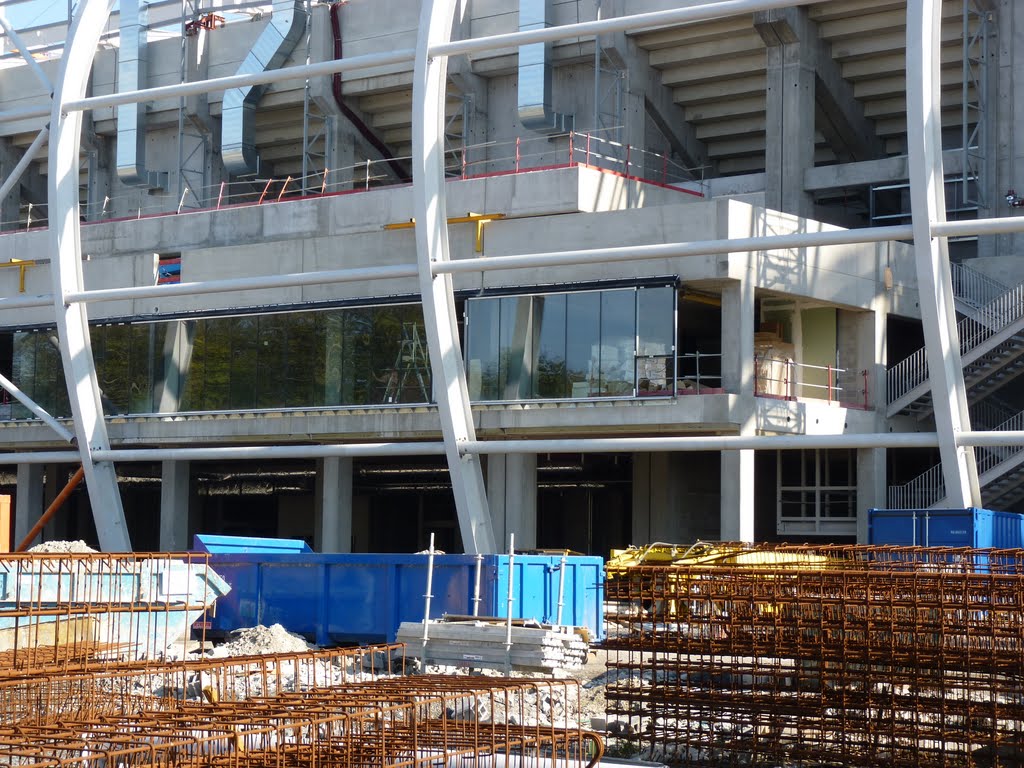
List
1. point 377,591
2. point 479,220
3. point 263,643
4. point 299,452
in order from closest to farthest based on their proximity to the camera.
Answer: point 263,643 → point 377,591 → point 299,452 → point 479,220

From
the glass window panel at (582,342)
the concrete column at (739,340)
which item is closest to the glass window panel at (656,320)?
the glass window panel at (582,342)

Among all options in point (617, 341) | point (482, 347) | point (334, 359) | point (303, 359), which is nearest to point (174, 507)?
point (303, 359)

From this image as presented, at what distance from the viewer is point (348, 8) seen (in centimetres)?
4875

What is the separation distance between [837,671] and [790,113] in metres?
30.3

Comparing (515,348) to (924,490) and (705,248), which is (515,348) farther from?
(705,248)

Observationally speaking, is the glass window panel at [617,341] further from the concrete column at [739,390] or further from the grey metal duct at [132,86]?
the grey metal duct at [132,86]

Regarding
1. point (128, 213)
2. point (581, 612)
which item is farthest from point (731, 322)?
point (128, 213)

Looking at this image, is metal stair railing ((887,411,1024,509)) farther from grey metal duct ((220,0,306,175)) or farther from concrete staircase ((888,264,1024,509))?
grey metal duct ((220,0,306,175))

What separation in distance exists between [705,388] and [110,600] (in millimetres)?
17830

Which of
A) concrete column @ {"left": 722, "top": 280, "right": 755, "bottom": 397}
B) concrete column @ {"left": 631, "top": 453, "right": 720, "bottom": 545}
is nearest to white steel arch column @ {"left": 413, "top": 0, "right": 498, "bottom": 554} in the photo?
concrete column @ {"left": 722, "top": 280, "right": 755, "bottom": 397}

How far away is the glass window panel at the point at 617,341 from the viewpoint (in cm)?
3403

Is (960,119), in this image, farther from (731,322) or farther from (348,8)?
(348,8)

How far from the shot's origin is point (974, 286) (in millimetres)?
38688

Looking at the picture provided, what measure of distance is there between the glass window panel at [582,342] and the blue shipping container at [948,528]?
8.02m
